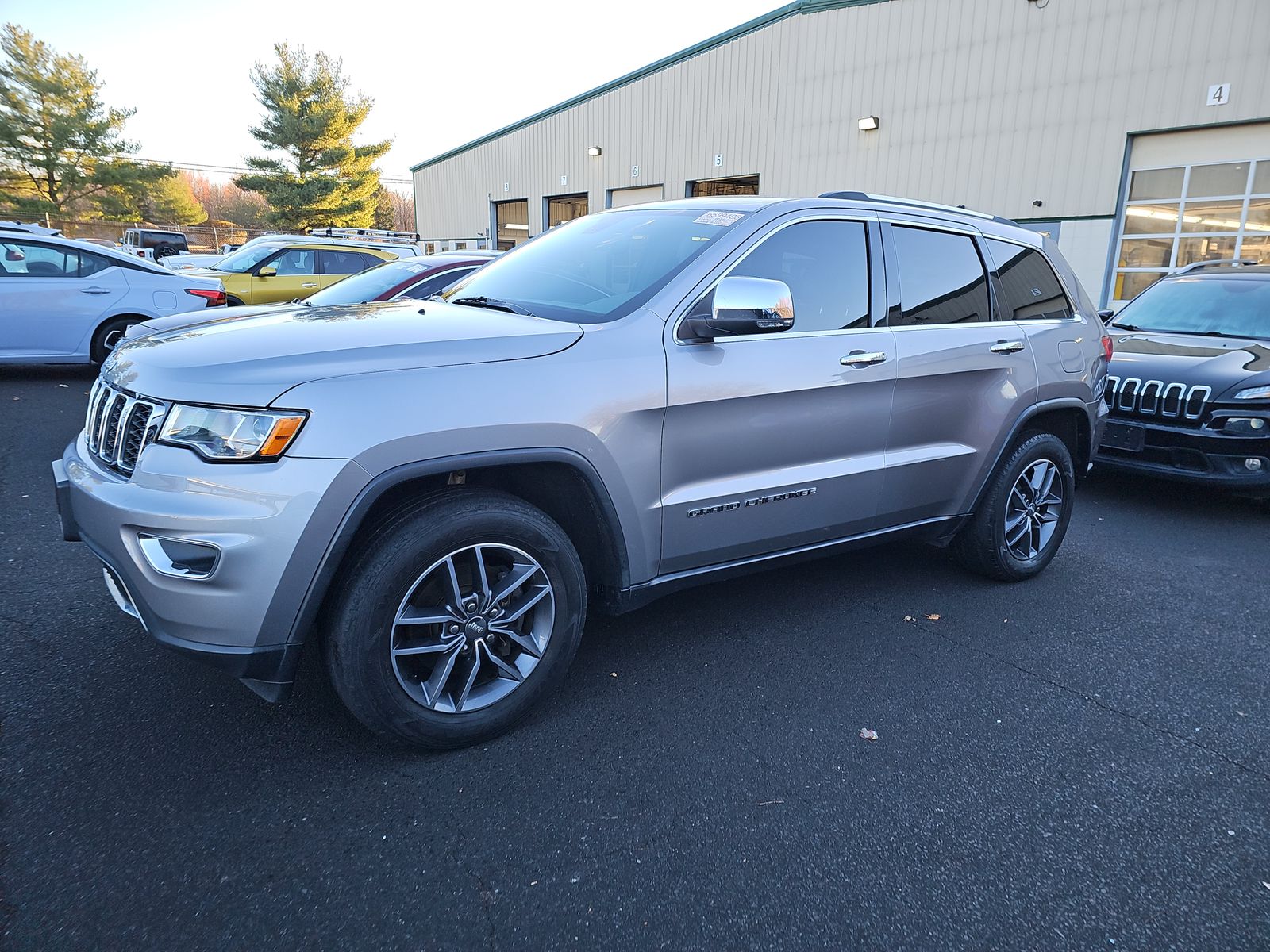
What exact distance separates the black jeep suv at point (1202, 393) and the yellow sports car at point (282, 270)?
404 inches

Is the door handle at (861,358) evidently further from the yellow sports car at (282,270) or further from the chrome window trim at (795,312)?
the yellow sports car at (282,270)

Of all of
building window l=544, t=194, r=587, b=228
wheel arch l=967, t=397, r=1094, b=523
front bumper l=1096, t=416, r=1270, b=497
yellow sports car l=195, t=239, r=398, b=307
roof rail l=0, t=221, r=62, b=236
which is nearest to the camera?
wheel arch l=967, t=397, r=1094, b=523

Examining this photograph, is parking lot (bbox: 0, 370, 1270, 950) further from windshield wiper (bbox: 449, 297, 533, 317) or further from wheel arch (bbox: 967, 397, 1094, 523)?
windshield wiper (bbox: 449, 297, 533, 317)

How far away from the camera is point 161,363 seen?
245 cm

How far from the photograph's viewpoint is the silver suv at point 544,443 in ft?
7.32

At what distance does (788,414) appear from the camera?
312cm

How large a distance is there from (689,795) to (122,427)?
Result: 206 cm

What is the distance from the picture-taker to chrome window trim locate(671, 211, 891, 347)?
2.87 metres

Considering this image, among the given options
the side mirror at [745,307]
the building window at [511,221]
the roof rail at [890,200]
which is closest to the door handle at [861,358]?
the side mirror at [745,307]

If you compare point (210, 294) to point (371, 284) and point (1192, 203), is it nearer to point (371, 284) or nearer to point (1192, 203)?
point (371, 284)

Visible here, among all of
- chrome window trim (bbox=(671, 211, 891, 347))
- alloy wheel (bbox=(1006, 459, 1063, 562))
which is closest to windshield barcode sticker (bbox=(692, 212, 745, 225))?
chrome window trim (bbox=(671, 211, 891, 347))

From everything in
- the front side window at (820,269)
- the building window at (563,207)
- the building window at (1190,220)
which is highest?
the building window at (563,207)

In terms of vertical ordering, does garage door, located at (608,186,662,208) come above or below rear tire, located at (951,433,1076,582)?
above

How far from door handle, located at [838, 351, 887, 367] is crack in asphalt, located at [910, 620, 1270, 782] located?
126 centimetres
